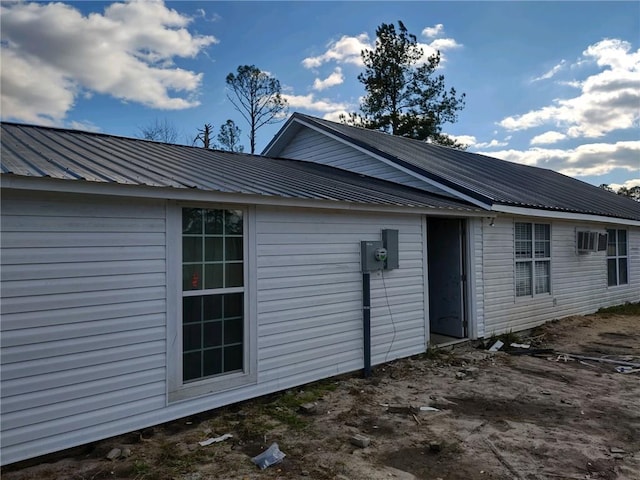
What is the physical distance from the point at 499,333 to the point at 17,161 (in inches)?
312

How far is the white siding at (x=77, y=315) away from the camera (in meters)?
3.41

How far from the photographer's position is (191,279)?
438 cm

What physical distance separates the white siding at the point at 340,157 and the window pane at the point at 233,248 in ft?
15.7

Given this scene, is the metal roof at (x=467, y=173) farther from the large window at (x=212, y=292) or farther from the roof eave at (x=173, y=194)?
the large window at (x=212, y=292)

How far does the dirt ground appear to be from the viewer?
3342 millimetres

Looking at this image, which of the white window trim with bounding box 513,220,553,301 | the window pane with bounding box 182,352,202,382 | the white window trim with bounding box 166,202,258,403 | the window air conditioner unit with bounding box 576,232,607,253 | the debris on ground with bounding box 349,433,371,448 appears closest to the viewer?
the debris on ground with bounding box 349,433,371,448

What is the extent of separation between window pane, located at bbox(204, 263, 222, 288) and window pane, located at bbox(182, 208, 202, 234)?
1.32ft

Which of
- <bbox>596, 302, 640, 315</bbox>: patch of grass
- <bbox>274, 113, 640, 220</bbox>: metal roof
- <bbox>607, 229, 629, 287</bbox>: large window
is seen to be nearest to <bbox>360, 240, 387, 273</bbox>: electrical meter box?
<bbox>274, 113, 640, 220</bbox>: metal roof

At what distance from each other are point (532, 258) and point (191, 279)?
7374mm

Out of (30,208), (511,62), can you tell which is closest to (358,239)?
(30,208)

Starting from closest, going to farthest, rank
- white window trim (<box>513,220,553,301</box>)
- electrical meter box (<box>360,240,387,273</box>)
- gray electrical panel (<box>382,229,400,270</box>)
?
electrical meter box (<box>360,240,387,273</box>) → gray electrical panel (<box>382,229,400,270</box>) → white window trim (<box>513,220,553,301</box>)

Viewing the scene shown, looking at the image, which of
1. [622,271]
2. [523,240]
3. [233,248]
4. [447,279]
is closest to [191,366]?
[233,248]

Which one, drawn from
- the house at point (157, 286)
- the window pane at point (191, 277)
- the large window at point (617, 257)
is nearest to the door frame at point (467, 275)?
the house at point (157, 286)

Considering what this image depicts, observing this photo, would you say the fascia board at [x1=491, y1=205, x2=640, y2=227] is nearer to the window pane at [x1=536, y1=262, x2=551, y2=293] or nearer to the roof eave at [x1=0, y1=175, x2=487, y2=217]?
the window pane at [x1=536, y1=262, x2=551, y2=293]
